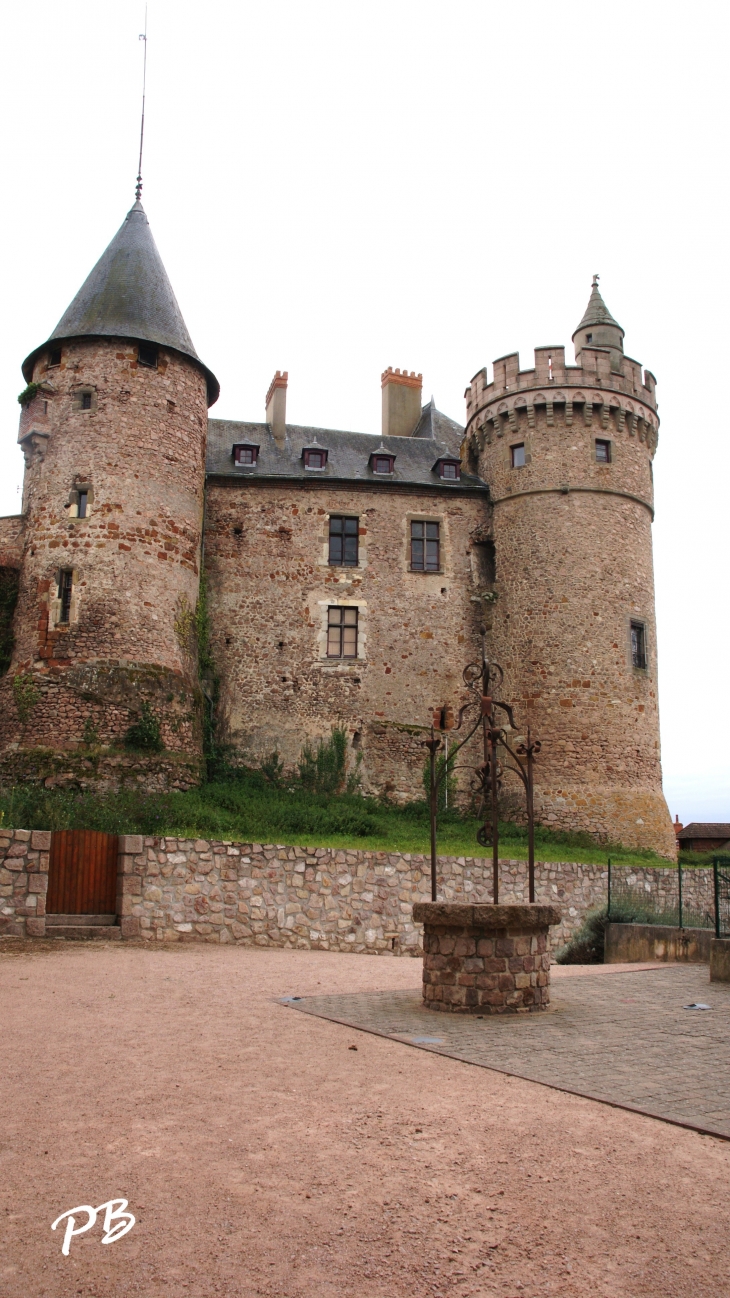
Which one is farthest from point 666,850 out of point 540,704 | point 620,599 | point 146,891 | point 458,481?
point 146,891

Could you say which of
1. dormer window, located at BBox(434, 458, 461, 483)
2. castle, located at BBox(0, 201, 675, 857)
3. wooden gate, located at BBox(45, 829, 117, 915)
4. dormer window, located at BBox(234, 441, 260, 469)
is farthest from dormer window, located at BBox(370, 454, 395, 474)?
wooden gate, located at BBox(45, 829, 117, 915)

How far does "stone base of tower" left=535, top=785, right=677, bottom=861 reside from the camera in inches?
934

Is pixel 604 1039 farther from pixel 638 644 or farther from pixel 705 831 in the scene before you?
pixel 705 831

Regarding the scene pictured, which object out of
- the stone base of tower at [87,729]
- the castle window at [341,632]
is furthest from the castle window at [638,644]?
the stone base of tower at [87,729]

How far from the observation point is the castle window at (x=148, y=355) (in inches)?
902

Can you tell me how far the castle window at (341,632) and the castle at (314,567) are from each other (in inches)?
2.2

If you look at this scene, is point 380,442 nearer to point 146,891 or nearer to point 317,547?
point 317,547

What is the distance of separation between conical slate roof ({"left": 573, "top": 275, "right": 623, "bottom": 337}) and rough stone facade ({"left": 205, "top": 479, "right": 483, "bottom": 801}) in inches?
267

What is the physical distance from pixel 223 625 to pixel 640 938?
13675 millimetres

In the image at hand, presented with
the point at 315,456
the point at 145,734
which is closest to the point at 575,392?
the point at 315,456

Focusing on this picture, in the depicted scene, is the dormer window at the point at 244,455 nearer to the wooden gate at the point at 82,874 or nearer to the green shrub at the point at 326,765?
the green shrub at the point at 326,765

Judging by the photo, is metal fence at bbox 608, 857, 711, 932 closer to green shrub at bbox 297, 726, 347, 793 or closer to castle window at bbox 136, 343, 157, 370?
green shrub at bbox 297, 726, 347, 793

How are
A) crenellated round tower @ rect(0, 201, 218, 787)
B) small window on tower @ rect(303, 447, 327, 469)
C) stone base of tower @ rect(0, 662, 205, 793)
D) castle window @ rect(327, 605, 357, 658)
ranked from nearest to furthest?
stone base of tower @ rect(0, 662, 205, 793) < crenellated round tower @ rect(0, 201, 218, 787) < castle window @ rect(327, 605, 357, 658) < small window on tower @ rect(303, 447, 327, 469)

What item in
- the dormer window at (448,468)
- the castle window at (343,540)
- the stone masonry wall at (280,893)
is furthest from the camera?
the dormer window at (448,468)
